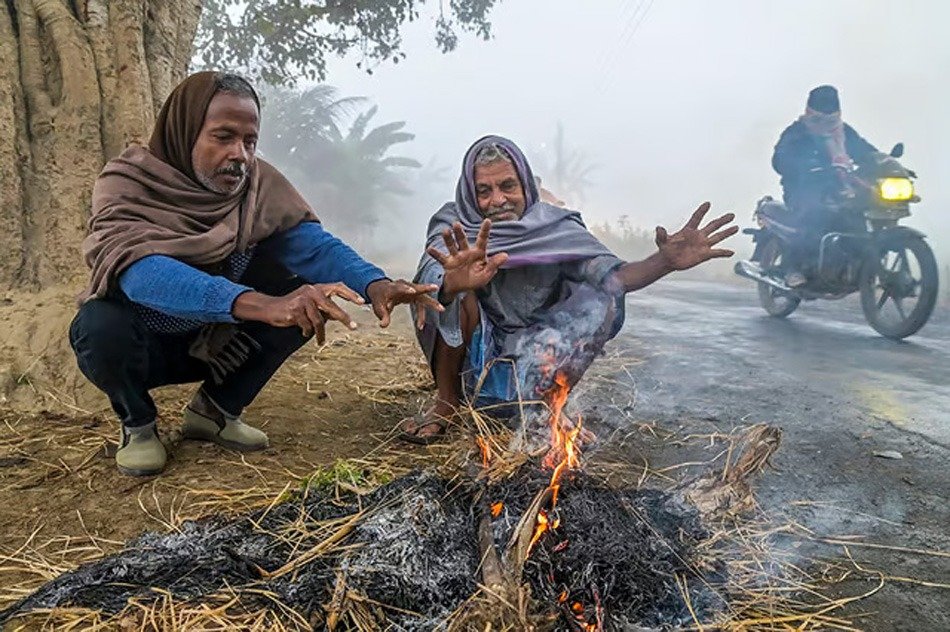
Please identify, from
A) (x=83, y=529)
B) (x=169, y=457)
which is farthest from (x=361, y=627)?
(x=169, y=457)

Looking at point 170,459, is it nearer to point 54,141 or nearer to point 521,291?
point 521,291

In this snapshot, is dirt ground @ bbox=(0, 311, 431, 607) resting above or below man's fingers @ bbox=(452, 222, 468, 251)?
below

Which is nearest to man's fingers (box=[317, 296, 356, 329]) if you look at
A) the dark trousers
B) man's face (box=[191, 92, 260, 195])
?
the dark trousers

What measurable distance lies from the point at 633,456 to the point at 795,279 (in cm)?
442

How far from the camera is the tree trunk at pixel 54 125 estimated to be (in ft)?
10.9

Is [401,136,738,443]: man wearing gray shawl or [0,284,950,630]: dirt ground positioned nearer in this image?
[0,284,950,630]: dirt ground

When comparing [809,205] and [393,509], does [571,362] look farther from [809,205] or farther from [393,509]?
[809,205]

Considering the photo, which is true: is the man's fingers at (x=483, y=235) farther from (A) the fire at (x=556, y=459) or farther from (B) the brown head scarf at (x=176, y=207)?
(B) the brown head scarf at (x=176, y=207)

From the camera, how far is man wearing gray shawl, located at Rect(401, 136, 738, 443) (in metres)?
2.69

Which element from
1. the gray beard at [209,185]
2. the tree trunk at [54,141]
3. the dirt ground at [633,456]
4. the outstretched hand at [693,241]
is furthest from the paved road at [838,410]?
the tree trunk at [54,141]

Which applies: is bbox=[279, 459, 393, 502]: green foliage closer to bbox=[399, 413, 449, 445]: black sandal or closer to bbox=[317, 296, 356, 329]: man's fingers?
bbox=[317, 296, 356, 329]: man's fingers

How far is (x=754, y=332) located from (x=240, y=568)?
5470 millimetres

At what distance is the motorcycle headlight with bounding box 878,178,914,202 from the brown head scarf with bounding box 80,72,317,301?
205 inches

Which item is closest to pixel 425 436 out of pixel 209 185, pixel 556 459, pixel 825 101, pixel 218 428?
pixel 218 428
